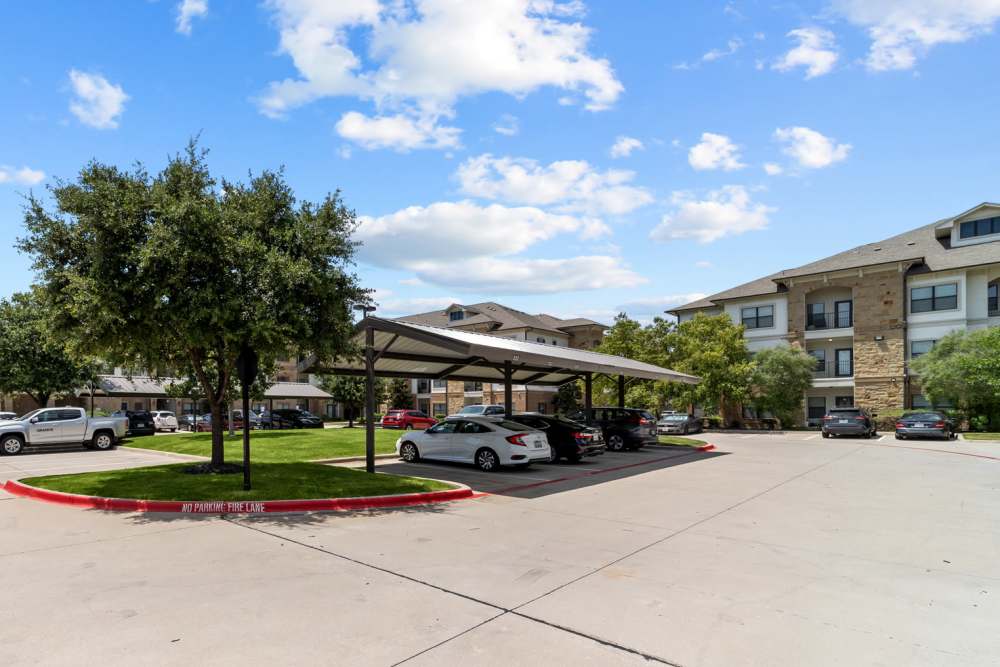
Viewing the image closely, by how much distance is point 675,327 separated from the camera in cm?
4484

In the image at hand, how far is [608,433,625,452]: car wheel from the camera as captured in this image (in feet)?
76.6

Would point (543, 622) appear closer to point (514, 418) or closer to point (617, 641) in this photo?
point (617, 641)

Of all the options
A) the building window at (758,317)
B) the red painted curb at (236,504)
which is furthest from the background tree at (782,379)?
the red painted curb at (236,504)

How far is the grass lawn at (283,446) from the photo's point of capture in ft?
63.2

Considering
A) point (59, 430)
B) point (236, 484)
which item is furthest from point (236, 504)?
point (59, 430)

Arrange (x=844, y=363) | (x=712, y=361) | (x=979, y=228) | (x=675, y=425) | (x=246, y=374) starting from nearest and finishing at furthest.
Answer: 1. (x=246, y=374)
2. (x=675, y=425)
3. (x=712, y=361)
4. (x=979, y=228)
5. (x=844, y=363)

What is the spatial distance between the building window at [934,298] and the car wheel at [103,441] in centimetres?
4451

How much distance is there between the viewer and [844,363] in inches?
1663

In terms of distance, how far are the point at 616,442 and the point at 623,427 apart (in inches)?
25.8

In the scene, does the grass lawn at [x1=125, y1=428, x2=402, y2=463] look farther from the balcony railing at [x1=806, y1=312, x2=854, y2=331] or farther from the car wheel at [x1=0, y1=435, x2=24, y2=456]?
the balcony railing at [x1=806, y1=312, x2=854, y2=331]

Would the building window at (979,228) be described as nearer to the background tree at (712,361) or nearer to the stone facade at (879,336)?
the stone facade at (879,336)

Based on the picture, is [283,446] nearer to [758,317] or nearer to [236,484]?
[236,484]

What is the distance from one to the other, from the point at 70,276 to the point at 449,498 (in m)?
7.96

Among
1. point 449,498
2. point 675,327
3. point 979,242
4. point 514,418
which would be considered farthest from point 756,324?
point 449,498
